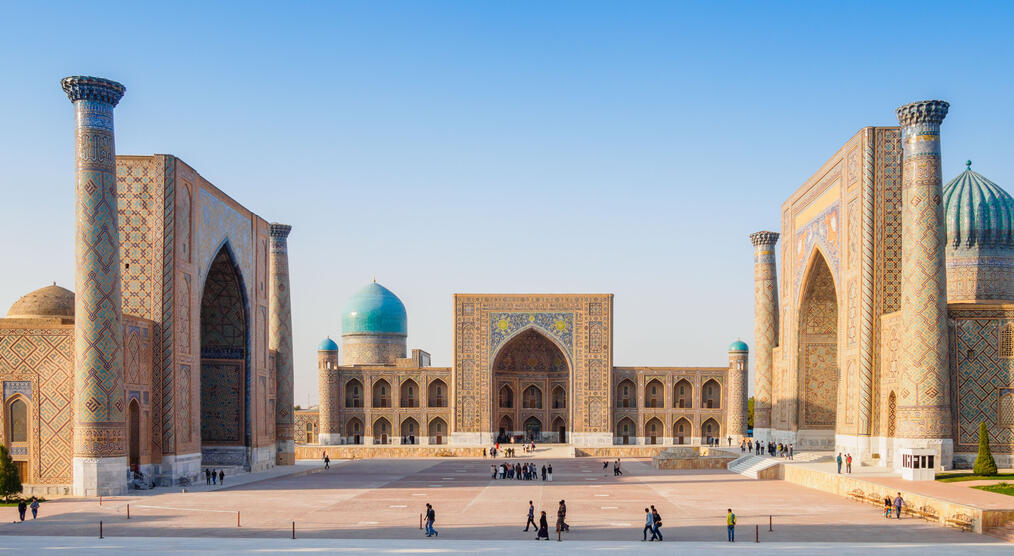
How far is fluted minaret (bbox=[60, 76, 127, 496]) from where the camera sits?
69.3ft

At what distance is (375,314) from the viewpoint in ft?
175

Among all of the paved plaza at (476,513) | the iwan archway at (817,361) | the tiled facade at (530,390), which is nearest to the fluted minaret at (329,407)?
the tiled facade at (530,390)

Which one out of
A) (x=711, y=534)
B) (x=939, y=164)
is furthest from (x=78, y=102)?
(x=939, y=164)

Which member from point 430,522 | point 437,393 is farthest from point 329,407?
point 430,522

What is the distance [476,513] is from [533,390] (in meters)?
29.2

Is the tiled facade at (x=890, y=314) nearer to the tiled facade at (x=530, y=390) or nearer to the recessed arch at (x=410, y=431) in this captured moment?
the tiled facade at (x=530, y=390)

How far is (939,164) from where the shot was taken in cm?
2330

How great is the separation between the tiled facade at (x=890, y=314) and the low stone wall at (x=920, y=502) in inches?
74.3

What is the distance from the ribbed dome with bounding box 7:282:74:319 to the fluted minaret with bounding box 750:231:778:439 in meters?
23.5

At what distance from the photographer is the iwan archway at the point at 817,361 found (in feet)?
104

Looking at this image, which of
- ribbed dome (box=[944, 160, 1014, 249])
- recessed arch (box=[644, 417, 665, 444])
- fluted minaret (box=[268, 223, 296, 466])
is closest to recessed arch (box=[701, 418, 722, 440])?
recessed arch (box=[644, 417, 665, 444])

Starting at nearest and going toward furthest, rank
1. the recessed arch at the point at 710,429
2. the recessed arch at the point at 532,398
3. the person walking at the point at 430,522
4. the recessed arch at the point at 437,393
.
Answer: the person walking at the point at 430,522
the recessed arch at the point at 710,429
the recessed arch at the point at 437,393
the recessed arch at the point at 532,398

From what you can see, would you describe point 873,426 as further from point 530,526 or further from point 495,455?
point 495,455

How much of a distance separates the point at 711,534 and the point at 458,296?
30186mm
